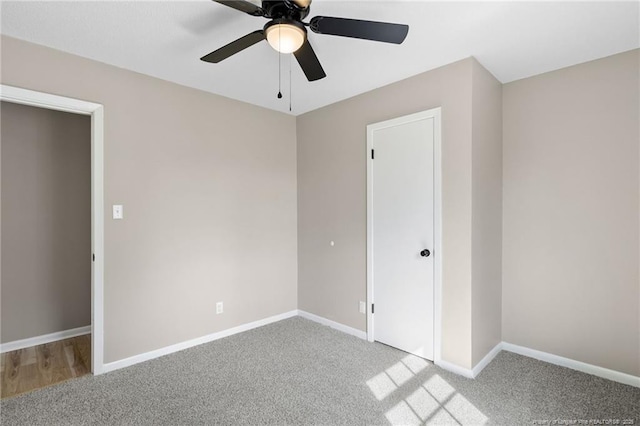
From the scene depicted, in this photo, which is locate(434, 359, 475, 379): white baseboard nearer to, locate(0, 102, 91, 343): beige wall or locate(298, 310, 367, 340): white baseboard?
locate(298, 310, 367, 340): white baseboard

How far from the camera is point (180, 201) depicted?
297cm

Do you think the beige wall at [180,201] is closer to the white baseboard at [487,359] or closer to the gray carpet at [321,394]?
the gray carpet at [321,394]

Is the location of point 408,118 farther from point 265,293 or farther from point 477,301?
point 265,293

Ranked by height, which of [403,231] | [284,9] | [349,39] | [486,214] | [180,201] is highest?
[349,39]

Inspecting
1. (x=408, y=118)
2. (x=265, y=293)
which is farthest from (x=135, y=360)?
(x=408, y=118)

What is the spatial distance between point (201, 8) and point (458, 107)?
75.6 inches

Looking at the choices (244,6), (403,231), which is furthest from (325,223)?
(244,6)

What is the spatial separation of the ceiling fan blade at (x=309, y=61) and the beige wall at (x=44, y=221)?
2.78 metres

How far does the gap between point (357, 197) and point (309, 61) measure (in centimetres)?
166

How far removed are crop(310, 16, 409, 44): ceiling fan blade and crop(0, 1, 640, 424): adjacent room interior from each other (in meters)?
0.37

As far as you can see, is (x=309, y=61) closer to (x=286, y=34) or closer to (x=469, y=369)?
(x=286, y=34)

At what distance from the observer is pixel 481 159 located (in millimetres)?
2582

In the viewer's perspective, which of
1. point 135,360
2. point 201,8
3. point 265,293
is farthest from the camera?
point 265,293

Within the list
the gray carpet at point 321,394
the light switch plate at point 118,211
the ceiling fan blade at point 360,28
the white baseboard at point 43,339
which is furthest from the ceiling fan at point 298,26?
the white baseboard at point 43,339
